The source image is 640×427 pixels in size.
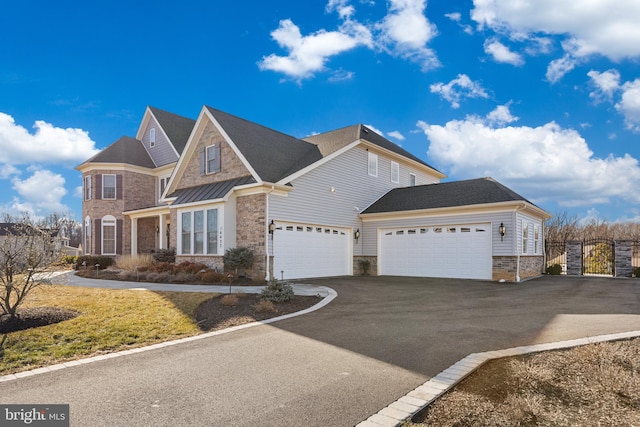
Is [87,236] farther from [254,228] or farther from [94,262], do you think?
[254,228]

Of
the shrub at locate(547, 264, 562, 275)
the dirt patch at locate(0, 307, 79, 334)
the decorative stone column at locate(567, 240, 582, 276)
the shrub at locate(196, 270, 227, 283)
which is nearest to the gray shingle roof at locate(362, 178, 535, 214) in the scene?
the decorative stone column at locate(567, 240, 582, 276)

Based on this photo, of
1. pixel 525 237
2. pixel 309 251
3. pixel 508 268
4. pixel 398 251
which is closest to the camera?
pixel 508 268

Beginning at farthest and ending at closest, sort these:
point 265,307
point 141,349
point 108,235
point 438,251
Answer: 1. point 108,235
2. point 438,251
3. point 265,307
4. point 141,349

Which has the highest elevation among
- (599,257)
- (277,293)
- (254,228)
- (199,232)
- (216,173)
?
(216,173)

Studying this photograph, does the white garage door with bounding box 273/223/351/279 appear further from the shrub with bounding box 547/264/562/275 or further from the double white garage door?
the shrub with bounding box 547/264/562/275

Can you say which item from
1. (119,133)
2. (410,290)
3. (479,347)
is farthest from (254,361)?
(119,133)

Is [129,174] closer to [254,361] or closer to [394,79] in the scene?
[394,79]

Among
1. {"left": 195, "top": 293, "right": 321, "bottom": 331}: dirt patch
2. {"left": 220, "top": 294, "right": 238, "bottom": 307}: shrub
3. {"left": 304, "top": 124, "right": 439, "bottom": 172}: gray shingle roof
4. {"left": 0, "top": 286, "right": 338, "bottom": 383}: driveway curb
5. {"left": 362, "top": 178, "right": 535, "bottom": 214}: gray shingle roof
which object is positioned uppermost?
{"left": 304, "top": 124, "right": 439, "bottom": 172}: gray shingle roof

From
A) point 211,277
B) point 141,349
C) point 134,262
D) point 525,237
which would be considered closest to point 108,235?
point 134,262

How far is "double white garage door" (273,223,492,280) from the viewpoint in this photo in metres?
16.9

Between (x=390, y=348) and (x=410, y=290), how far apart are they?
7465mm

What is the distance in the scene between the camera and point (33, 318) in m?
8.37

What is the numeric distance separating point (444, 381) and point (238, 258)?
38.9ft

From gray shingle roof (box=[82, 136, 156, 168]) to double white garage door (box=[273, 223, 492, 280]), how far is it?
50.5 ft
